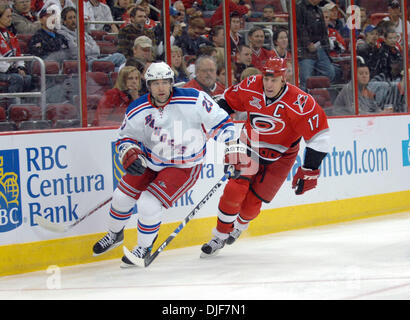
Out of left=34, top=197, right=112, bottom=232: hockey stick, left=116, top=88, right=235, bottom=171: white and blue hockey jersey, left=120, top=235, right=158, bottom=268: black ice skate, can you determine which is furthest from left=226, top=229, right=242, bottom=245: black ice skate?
left=34, top=197, right=112, bottom=232: hockey stick

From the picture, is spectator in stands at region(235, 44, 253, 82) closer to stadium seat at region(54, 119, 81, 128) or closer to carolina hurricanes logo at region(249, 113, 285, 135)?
carolina hurricanes logo at region(249, 113, 285, 135)

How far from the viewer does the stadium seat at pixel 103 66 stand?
5426 millimetres

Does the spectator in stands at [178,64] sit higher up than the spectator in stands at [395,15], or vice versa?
the spectator in stands at [395,15]

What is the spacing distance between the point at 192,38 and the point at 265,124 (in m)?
1.12

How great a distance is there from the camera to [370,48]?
7617 millimetres

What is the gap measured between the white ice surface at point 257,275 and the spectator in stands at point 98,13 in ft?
5.19

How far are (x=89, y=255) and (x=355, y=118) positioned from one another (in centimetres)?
307

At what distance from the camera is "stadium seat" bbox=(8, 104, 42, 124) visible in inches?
196

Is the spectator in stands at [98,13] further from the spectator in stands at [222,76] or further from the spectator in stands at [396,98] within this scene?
the spectator in stands at [396,98]

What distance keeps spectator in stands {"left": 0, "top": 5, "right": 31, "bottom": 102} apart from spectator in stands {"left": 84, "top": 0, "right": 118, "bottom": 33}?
0.58 metres

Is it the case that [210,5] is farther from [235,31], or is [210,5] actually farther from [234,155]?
[234,155]

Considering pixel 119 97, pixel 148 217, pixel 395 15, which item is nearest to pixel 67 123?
pixel 119 97

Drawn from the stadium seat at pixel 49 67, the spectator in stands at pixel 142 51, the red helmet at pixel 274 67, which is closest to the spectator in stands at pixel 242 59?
the spectator in stands at pixel 142 51

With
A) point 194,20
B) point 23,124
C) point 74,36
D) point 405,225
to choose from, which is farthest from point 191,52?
point 405,225
